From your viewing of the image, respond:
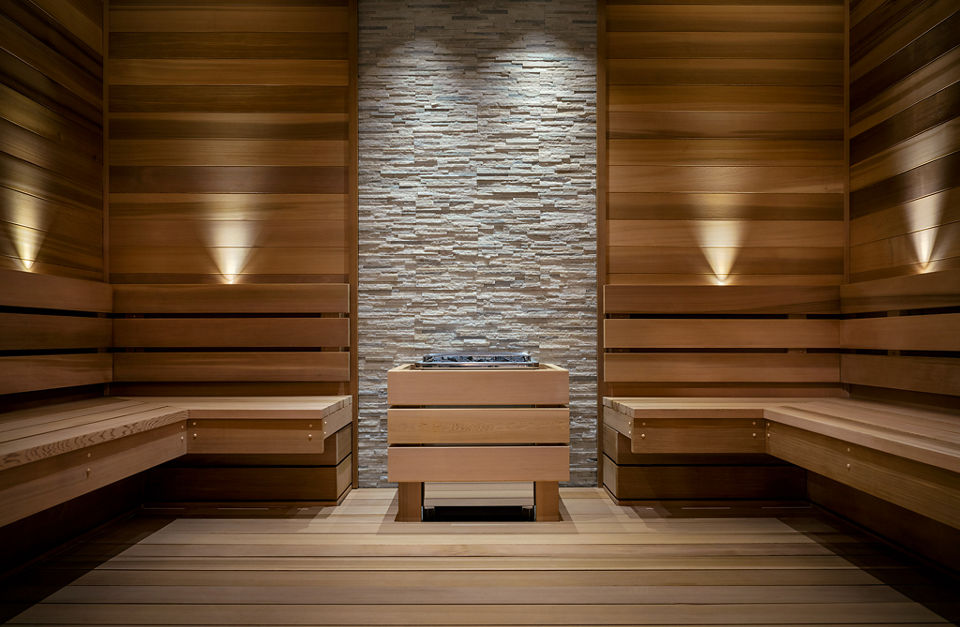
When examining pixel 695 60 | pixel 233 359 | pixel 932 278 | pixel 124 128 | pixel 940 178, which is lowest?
pixel 233 359

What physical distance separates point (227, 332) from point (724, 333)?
104 inches

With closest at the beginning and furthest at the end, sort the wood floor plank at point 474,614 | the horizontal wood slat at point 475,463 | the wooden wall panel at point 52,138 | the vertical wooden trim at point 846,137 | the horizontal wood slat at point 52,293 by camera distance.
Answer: the wood floor plank at point 474,614
the horizontal wood slat at point 52,293
the wooden wall panel at point 52,138
the horizontal wood slat at point 475,463
the vertical wooden trim at point 846,137

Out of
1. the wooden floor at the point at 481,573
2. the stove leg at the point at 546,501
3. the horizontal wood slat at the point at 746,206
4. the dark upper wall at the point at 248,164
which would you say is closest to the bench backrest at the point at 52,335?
the dark upper wall at the point at 248,164

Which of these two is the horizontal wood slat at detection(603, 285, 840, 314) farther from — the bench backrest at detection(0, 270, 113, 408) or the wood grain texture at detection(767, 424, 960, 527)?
the bench backrest at detection(0, 270, 113, 408)

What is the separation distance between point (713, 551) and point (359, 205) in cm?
239

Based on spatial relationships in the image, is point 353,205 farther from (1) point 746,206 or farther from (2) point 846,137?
(2) point 846,137

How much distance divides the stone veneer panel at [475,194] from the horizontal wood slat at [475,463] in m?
0.63

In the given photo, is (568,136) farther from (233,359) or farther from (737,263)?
(233,359)

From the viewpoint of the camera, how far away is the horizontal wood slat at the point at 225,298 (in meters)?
2.93

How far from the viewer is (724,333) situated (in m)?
2.94

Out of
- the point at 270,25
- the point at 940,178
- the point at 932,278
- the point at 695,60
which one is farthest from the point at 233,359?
the point at 940,178

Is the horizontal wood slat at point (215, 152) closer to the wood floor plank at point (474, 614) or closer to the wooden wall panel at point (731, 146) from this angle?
the wooden wall panel at point (731, 146)

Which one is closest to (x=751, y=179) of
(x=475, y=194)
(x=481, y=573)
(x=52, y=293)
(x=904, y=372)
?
(x=904, y=372)

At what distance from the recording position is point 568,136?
3.09 metres
